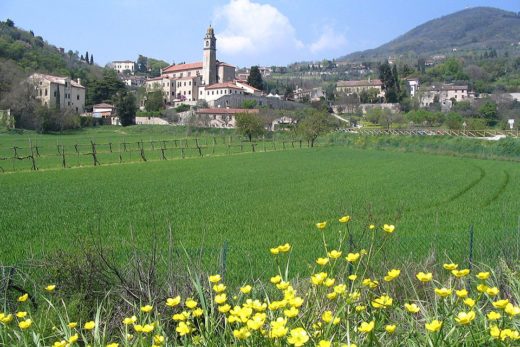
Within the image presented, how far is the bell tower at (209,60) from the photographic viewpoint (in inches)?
5497

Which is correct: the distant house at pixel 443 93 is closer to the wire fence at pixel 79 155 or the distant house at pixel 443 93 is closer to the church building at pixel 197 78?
the church building at pixel 197 78

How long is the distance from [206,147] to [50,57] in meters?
94.6

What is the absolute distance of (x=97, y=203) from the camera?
67.4 feet

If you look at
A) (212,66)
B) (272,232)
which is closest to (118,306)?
(272,232)

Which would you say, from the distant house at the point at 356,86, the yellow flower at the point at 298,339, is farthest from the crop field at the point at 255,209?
the distant house at the point at 356,86

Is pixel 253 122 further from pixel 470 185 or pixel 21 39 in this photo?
pixel 21 39

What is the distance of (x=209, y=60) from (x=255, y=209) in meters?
126

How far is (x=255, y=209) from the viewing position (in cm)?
1972

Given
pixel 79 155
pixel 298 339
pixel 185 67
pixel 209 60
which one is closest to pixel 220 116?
pixel 209 60

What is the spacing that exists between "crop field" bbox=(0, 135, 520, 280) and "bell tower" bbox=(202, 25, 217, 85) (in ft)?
342

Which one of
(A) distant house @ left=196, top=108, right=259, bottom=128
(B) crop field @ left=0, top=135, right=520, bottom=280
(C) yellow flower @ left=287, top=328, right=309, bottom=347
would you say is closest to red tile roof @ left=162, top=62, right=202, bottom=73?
(A) distant house @ left=196, top=108, right=259, bottom=128

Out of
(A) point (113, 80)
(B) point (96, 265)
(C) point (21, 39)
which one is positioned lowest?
(B) point (96, 265)

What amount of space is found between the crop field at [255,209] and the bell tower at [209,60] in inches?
4101

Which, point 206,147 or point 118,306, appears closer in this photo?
point 118,306
